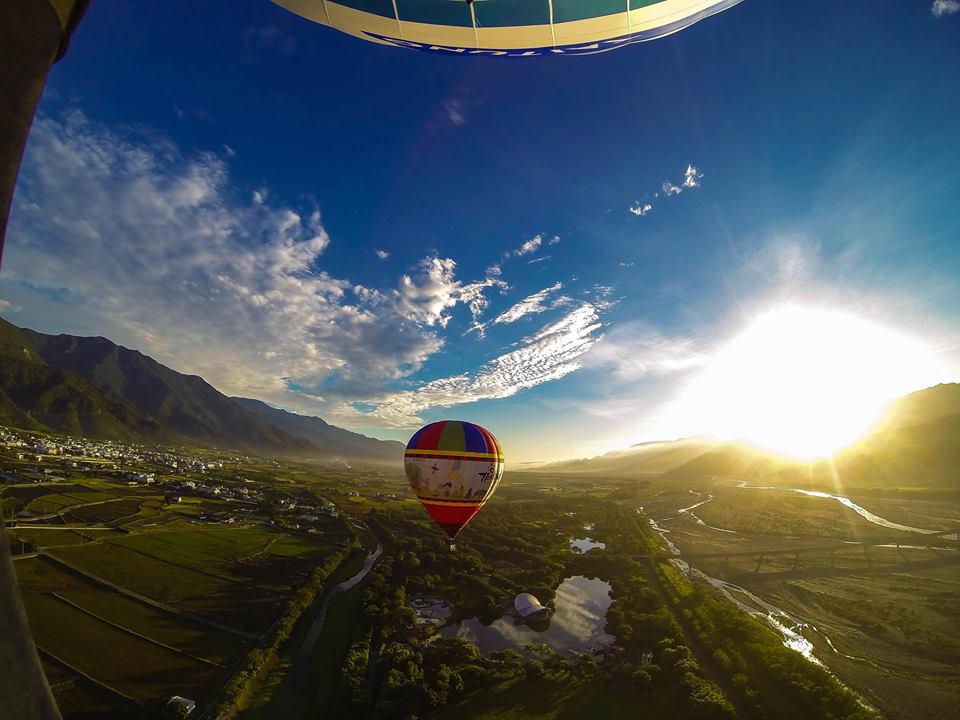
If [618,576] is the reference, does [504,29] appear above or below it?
above

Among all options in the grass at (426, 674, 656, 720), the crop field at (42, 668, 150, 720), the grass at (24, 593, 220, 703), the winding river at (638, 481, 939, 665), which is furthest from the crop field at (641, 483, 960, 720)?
the crop field at (42, 668, 150, 720)

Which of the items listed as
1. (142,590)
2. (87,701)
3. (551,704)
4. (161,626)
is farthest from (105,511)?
(551,704)

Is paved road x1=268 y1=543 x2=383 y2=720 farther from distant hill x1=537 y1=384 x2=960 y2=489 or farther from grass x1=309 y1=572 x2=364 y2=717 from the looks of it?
distant hill x1=537 y1=384 x2=960 y2=489

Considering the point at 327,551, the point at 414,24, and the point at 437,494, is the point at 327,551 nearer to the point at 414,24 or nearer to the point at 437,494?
the point at 437,494

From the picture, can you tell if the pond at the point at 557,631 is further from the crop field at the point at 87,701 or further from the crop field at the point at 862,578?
the crop field at the point at 87,701

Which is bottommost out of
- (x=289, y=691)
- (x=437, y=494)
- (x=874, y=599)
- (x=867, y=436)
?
(x=289, y=691)

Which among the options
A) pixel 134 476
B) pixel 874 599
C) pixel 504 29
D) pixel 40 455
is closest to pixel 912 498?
pixel 874 599

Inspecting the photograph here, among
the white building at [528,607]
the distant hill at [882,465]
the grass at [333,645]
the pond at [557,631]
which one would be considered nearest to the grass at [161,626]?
the grass at [333,645]
